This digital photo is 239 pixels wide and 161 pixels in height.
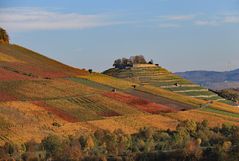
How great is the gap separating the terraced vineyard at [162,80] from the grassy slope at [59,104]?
2141 cm

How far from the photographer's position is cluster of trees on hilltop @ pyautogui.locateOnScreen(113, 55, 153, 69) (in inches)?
5861

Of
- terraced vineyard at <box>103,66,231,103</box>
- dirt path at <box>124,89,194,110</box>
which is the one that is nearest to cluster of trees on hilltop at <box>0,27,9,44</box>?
terraced vineyard at <box>103,66,231,103</box>

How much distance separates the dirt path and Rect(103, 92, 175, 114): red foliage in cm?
320

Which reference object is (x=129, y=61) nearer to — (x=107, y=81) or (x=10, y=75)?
(x=107, y=81)

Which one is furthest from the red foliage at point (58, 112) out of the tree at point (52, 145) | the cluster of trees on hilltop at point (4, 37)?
the cluster of trees on hilltop at point (4, 37)

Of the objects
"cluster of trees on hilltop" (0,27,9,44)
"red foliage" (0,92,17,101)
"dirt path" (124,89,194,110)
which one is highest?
"cluster of trees on hilltop" (0,27,9,44)

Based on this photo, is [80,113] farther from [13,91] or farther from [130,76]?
[130,76]

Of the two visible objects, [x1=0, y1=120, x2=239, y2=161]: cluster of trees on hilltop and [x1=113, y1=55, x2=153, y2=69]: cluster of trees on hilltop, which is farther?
[x1=113, y1=55, x2=153, y2=69]: cluster of trees on hilltop

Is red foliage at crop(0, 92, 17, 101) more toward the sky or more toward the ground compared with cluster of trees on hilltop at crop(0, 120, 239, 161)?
more toward the sky

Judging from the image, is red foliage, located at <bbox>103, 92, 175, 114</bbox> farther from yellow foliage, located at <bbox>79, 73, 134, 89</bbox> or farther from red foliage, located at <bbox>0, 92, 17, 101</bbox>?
red foliage, located at <bbox>0, 92, 17, 101</bbox>

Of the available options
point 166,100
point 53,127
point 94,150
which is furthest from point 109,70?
A: point 94,150

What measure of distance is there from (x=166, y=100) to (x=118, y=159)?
45054 millimetres

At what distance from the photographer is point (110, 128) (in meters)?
64.7

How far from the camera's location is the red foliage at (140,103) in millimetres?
80250
